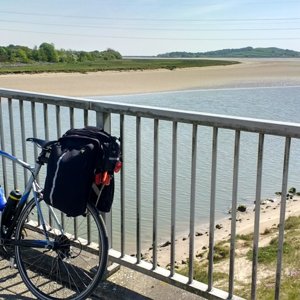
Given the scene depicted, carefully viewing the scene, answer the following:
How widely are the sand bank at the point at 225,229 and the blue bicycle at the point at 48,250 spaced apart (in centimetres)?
224

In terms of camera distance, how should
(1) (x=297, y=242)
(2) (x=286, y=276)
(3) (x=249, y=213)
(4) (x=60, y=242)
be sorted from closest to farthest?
(4) (x=60, y=242) → (2) (x=286, y=276) → (1) (x=297, y=242) → (3) (x=249, y=213)

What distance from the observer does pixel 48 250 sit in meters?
3.15

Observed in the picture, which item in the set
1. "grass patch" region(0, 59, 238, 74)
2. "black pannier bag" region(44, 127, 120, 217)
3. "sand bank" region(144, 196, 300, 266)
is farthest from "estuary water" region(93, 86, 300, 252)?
"grass patch" region(0, 59, 238, 74)

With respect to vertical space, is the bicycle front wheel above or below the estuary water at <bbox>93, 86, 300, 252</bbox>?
above

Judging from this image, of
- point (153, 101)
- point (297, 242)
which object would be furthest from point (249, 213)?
point (153, 101)

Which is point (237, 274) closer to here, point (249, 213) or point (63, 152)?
point (63, 152)

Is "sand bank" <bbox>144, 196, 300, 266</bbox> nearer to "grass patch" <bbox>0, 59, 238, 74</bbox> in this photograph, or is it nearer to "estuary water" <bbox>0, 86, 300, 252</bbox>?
"estuary water" <bbox>0, 86, 300, 252</bbox>

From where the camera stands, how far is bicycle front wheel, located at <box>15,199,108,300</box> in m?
2.87

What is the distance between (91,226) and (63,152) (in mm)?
859

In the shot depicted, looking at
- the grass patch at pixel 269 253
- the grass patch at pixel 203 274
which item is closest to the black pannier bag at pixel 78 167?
the grass patch at pixel 203 274

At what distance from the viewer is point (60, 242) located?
3010 mm

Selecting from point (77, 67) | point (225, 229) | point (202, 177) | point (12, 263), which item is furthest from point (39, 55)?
point (12, 263)

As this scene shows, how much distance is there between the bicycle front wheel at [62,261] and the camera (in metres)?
2.87

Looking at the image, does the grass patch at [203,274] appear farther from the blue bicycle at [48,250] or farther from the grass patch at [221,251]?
the blue bicycle at [48,250]
